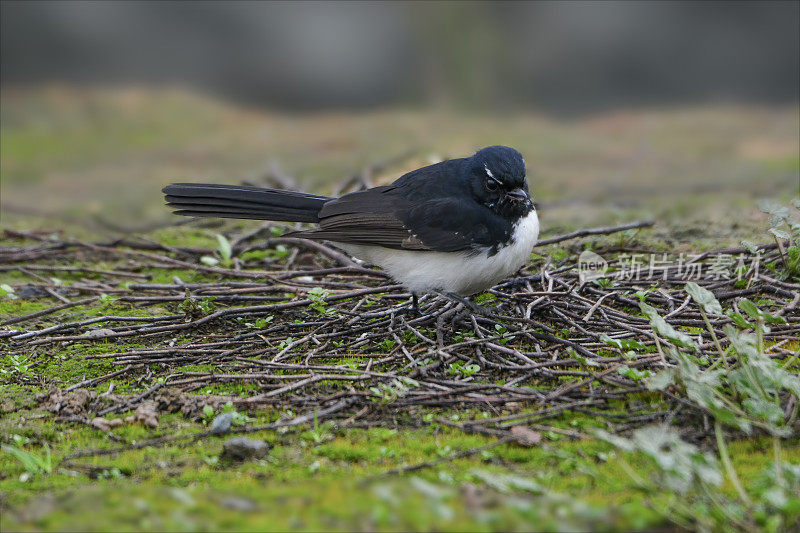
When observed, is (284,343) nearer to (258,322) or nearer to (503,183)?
(258,322)

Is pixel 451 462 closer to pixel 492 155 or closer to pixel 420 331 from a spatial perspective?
pixel 420 331

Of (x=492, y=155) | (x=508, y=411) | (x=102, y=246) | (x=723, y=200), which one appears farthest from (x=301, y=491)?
(x=723, y=200)

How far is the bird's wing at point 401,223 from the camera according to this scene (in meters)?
4.43

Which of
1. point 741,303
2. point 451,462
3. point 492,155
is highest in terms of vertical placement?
point 492,155

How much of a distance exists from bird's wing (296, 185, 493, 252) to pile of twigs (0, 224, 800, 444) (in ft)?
1.41

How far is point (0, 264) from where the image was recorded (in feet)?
20.1

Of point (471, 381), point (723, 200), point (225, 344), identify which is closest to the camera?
point (471, 381)

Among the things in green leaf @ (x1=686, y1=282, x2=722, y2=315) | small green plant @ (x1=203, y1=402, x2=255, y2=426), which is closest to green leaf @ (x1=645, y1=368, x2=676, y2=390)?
green leaf @ (x1=686, y1=282, x2=722, y2=315)

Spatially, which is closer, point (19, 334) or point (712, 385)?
point (712, 385)

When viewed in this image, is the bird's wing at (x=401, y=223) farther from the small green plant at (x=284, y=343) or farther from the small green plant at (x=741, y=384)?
the small green plant at (x=741, y=384)

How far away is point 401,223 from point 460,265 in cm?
52

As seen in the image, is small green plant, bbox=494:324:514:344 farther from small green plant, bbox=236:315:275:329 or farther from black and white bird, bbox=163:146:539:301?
small green plant, bbox=236:315:275:329

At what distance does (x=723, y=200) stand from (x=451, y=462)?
6.39 metres

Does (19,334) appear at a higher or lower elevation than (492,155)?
lower
